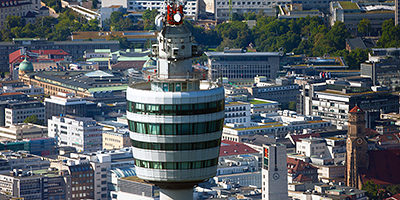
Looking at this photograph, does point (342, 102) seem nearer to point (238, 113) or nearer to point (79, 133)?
point (238, 113)

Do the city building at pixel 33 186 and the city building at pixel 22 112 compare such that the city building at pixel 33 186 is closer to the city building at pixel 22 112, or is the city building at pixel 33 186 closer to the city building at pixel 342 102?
the city building at pixel 22 112

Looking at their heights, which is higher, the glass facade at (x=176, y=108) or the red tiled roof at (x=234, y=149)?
the glass facade at (x=176, y=108)

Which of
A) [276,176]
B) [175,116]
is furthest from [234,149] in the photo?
[175,116]

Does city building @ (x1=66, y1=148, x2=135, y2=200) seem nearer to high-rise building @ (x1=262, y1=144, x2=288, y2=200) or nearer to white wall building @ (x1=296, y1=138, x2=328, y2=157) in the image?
high-rise building @ (x1=262, y1=144, x2=288, y2=200)

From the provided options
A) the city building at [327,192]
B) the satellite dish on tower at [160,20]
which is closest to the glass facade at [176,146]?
the satellite dish on tower at [160,20]

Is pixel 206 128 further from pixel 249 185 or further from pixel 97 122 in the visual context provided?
pixel 97 122

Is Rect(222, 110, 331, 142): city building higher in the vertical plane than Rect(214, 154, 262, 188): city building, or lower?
higher

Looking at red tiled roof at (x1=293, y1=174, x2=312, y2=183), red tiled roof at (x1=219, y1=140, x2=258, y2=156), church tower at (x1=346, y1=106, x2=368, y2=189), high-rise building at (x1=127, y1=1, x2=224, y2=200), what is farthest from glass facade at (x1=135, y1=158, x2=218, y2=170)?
red tiled roof at (x1=219, y1=140, x2=258, y2=156)
